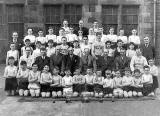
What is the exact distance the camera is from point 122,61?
1291cm

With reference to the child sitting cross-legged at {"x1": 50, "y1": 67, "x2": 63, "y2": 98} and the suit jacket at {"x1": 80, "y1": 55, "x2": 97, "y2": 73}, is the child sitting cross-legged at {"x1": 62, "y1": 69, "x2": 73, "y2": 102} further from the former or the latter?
the suit jacket at {"x1": 80, "y1": 55, "x2": 97, "y2": 73}

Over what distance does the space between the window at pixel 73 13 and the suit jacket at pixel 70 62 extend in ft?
18.5

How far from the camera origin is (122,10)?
731 inches

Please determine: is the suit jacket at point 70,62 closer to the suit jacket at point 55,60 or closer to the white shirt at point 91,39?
the suit jacket at point 55,60

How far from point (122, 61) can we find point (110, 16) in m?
6.05

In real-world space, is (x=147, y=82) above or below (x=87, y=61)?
below

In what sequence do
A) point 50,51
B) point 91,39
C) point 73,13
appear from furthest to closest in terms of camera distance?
point 73,13 < point 91,39 < point 50,51

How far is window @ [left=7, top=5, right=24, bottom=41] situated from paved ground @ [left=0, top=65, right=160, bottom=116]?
23.8ft

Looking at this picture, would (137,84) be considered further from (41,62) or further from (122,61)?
(41,62)

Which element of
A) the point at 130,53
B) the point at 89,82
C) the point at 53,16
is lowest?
the point at 89,82

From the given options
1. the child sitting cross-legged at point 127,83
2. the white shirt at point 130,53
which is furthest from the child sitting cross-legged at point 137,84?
the white shirt at point 130,53

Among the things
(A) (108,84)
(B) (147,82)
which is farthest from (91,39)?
(B) (147,82)

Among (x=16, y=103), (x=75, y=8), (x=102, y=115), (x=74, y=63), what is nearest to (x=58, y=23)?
(x=75, y=8)

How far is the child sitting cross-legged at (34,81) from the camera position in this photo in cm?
1232
